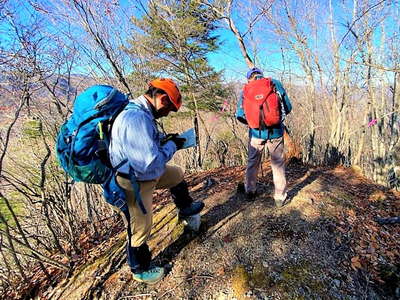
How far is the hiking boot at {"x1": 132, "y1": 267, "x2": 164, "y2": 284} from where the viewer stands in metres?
2.16

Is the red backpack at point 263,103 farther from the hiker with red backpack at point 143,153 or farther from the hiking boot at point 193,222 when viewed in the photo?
the hiking boot at point 193,222

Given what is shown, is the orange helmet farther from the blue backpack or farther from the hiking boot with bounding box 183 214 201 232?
the hiking boot with bounding box 183 214 201 232

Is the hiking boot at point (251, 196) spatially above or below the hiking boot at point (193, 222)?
below

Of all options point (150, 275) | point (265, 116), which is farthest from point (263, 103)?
point (150, 275)

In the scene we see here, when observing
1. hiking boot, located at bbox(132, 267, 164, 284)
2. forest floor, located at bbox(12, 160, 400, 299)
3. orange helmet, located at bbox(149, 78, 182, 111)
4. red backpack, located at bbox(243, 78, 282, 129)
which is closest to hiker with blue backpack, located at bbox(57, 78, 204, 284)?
orange helmet, located at bbox(149, 78, 182, 111)

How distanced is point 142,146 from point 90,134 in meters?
0.38

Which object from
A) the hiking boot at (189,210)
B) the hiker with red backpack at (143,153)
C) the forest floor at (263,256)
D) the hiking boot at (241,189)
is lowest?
the forest floor at (263,256)

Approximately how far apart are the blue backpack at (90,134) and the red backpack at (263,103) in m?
1.49

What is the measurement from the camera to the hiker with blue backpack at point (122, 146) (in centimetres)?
170

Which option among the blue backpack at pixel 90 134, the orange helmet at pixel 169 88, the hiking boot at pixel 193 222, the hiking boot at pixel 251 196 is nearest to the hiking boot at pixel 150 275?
the hiking boot at pixel 193 222

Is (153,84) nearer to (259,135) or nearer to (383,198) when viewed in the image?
(259,135)

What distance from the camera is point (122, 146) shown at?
172 cm

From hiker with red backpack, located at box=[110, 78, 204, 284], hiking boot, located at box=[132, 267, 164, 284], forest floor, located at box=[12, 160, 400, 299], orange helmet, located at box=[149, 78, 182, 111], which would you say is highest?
orange helmet, located at box=[149, 78, 182, 111]

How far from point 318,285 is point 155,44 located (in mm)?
6572
